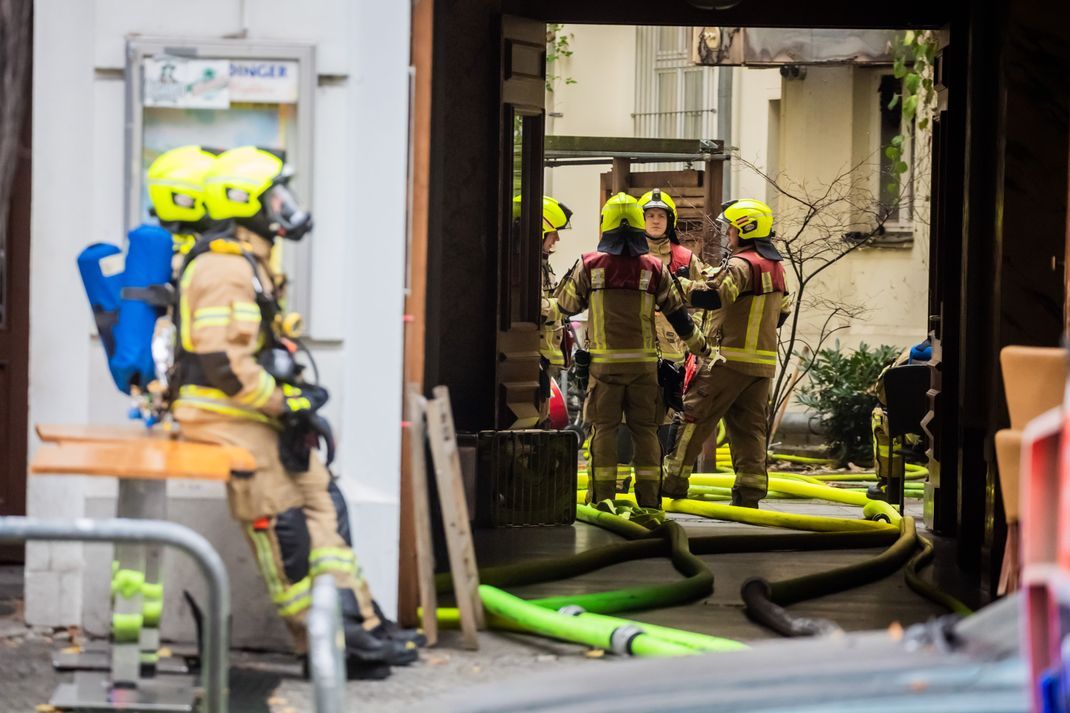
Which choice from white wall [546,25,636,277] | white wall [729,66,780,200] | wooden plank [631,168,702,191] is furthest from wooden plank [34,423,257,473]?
white wall [546,25,636,277]

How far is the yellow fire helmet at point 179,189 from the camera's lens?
6266mm

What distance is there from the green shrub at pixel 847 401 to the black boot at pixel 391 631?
9.21m

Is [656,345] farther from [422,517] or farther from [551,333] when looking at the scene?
[422,517]

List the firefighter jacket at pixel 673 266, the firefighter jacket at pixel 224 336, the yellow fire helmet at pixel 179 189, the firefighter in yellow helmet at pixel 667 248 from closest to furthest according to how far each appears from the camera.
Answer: the firefighter jacket at pixel 224 336
the yellow fire helmet at pixel 179 189
the firefighter in yellow helmet at pixel 667 248
the firefighter jacket at pixel 673 266

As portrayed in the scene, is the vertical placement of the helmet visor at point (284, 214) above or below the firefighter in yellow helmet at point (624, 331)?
above

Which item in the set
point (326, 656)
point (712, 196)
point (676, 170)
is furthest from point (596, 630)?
point (676, 170)

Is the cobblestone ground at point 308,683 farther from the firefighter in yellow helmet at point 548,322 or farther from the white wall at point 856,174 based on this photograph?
the white wall at point 856,174

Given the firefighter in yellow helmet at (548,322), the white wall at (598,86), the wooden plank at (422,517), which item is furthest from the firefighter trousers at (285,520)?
the white wall at (598,86)

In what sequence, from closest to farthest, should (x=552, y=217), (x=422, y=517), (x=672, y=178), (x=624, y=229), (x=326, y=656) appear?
1. (x=326, y=656)
2. (x=422, y=517)
3. (x=624, y=229)
4. (x=552, y=217)
5. (x=672, y=178)

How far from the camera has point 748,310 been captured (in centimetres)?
1172

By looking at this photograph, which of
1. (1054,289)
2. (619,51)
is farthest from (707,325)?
(619,51)

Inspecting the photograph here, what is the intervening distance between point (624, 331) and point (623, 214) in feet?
2.49

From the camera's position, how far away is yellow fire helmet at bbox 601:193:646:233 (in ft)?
36.7

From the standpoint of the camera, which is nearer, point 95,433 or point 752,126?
point 95,433
